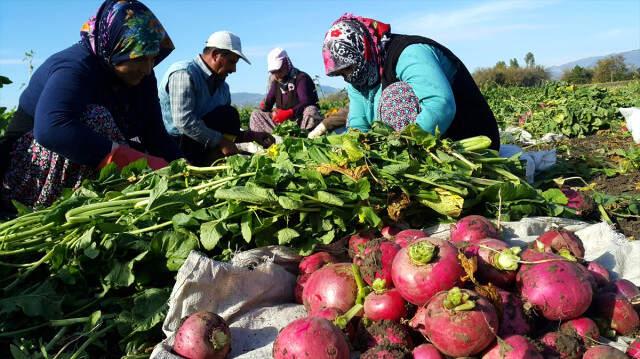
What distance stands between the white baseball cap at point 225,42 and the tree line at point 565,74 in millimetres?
24567

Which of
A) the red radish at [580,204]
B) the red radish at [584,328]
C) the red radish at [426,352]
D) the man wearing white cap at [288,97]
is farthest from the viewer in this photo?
the man wearing white cap at [288,97]

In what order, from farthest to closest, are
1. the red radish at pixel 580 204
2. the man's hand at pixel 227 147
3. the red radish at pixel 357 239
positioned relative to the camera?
the man's hand at pixel 227 147 → the red radish at pixel 580 204 → the red radish at pixel 357 239

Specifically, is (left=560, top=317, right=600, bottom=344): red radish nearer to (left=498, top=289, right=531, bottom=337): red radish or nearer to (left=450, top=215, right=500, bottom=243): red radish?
(left=498, top=289, right=531, bottom=337): red radish

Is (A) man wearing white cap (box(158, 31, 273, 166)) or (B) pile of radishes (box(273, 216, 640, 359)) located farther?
(A) man wearing white cap (box(158, 31, 273, 166))

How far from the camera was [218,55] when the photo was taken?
5.50 metres

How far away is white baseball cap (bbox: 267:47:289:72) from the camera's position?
8281mm

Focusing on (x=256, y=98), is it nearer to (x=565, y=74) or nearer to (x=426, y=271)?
(x=565, y=74)

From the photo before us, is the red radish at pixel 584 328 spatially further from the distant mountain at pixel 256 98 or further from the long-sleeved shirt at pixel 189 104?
the distant mountain at pixel 256 98

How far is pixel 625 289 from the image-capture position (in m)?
1.88

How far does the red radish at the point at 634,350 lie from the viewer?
158 cm

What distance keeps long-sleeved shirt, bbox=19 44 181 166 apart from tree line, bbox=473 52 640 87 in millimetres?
26602

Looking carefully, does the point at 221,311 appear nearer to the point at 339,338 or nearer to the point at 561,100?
the point at 339,338

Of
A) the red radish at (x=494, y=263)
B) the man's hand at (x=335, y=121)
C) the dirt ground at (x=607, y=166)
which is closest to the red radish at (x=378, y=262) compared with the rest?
the red radish at (x=494, y=263)

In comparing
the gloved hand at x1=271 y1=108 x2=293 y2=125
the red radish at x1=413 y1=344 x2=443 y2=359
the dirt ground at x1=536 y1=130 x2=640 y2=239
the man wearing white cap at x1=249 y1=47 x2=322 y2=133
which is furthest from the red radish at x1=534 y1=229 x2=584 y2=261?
the gloved hand at x1=271 y1=108 x2=293 y2=125
